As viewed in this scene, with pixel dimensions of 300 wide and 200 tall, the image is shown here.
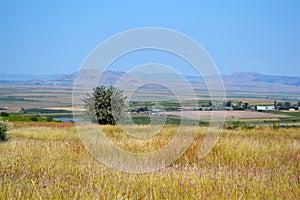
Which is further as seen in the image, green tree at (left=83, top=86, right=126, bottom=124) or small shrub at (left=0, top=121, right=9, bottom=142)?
green tree at (left=83, top=86, right=126, bottom=124)

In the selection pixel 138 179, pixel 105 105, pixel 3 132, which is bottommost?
pixel 138 179

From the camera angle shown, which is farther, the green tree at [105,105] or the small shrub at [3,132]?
the green tree at [105,105]

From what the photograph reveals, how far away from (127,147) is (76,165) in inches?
101

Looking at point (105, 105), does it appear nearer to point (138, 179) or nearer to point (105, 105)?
point (105, 105)

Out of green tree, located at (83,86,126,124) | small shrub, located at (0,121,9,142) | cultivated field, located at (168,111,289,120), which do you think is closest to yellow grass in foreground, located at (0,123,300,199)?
small shrub, located at (0,121,9,142)

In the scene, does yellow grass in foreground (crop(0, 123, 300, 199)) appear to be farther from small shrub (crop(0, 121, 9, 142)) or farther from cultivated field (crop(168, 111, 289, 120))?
cultivated field (crop(168, 111, 289, 120))

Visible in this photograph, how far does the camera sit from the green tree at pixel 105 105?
27453 millimetres

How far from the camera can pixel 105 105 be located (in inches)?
1136

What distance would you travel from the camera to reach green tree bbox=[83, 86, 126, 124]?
90.1 ft

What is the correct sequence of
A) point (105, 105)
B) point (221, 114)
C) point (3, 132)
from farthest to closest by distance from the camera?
point (105, 105) → point (221, 114) → point (3, 132)

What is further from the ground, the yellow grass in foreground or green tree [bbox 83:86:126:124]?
green tree [bbox 83:86:126:124]

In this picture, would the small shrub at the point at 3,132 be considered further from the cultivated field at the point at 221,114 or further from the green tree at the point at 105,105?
the green tree at the point at 105,105

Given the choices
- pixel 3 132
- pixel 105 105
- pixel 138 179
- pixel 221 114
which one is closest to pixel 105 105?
pixel 105 105

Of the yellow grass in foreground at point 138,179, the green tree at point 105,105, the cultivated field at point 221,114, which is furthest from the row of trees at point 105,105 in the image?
the yellow grass in foreground at point 138,179
